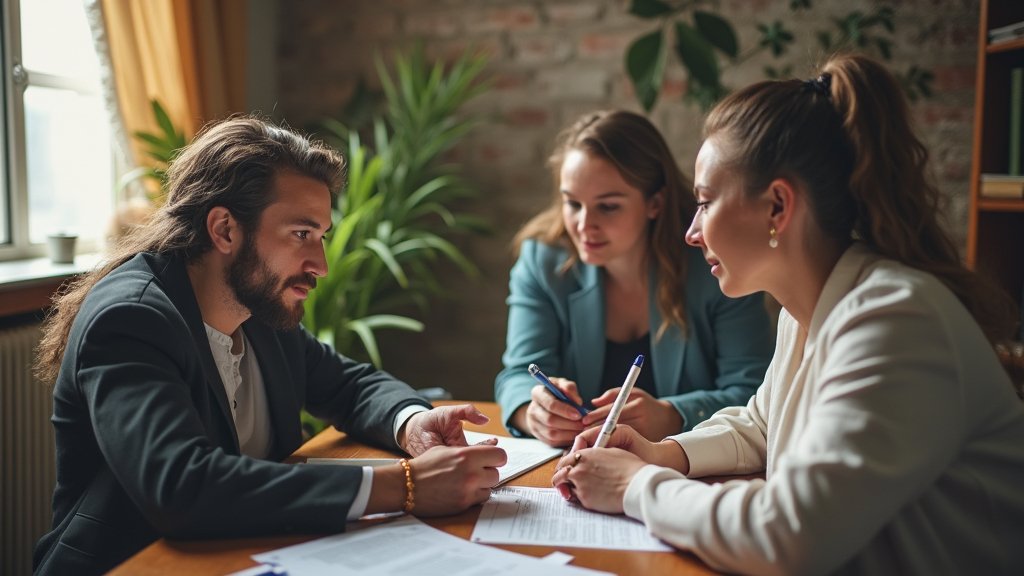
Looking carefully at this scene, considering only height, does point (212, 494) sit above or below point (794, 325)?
below

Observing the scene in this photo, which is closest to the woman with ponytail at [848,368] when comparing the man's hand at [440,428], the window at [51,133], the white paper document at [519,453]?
the white paper document at [519,453]

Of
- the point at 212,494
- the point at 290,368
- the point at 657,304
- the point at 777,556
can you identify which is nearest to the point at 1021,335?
the point at 657,304

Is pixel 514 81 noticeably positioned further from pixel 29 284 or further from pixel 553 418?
pixel 553 418

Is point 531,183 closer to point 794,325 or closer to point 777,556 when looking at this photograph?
point 794,325

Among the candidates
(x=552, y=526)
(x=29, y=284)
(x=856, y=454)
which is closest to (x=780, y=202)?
(x=856, y=454)

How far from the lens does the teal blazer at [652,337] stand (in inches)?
77.5

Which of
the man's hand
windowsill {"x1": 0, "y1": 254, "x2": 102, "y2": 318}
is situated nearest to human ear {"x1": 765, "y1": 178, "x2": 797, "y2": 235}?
the man's hand

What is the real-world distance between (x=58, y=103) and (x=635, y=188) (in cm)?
189

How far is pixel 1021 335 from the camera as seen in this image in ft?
7.47

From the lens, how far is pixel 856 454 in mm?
965

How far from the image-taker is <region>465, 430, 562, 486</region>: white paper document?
57.5 inches

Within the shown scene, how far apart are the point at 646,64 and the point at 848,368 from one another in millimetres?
1835

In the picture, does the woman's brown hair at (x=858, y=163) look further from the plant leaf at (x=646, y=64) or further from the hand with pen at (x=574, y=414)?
the plant leaf at (x=646, y=64)

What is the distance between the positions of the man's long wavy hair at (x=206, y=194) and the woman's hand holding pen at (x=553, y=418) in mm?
608
